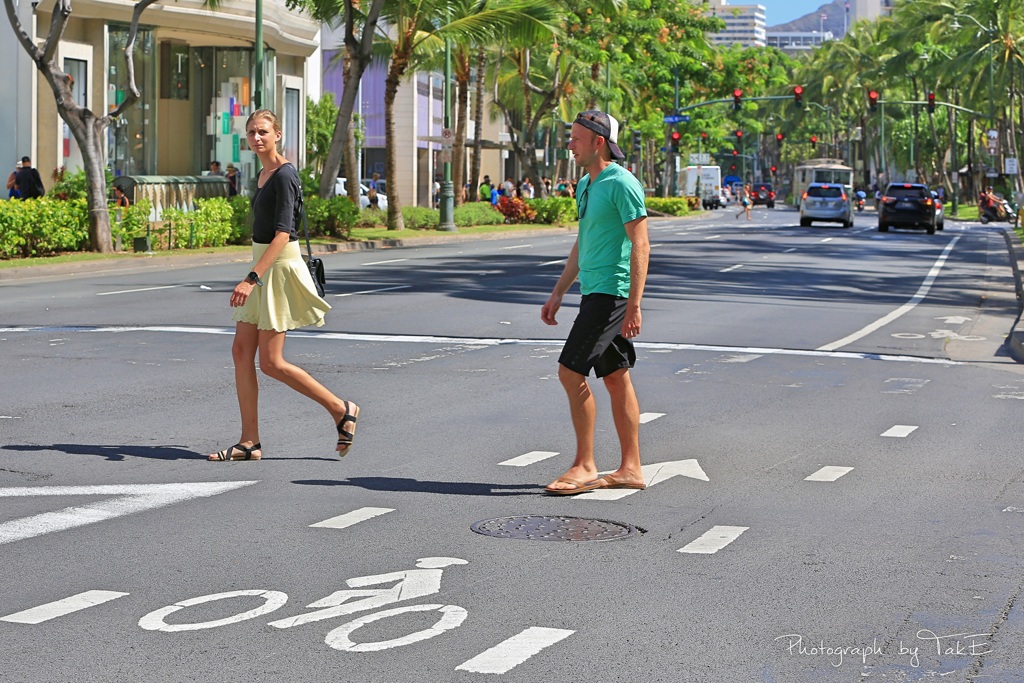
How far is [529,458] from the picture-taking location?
352 inches

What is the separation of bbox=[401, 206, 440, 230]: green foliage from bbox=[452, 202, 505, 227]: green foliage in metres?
0.57

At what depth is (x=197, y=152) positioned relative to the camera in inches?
1636

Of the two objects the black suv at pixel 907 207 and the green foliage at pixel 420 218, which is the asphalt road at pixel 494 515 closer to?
the green foliage at pixel 420 218

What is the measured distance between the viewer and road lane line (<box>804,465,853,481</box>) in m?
8.50

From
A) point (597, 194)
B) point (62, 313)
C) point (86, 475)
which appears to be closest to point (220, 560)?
point (86, 475)

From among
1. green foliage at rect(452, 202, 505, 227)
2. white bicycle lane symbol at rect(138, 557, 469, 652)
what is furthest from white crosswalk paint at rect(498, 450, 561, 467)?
green foliage at rect(452, 202, 505, 227)

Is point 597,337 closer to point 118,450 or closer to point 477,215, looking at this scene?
point 118,450

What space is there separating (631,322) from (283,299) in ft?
6.51

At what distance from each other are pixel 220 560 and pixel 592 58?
169 ft

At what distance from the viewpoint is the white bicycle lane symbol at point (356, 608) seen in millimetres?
5332

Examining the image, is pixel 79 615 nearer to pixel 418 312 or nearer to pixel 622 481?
pixel 622 481

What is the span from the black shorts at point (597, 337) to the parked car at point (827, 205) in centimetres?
4683

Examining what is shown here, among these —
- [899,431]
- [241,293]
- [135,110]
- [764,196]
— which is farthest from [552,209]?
[764,196]

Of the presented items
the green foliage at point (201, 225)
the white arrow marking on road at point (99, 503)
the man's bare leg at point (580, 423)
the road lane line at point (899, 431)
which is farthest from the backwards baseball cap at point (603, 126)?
the green foliage at point (201, 225)
